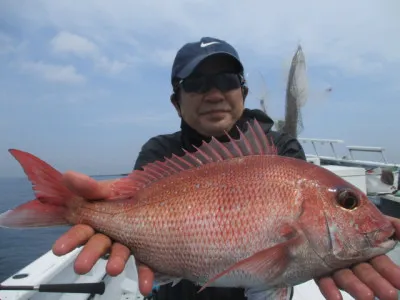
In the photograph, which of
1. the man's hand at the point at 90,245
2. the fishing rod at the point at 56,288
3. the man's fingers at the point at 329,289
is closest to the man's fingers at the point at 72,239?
the man's hand at the point at 90,245

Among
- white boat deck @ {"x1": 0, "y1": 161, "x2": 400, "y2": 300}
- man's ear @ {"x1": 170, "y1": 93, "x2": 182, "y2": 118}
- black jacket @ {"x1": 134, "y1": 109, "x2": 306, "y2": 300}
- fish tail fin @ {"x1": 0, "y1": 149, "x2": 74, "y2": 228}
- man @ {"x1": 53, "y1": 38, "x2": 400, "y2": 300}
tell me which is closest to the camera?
fish tail fin @ {"x1": 0, "y1": 149, "x2": 74, "y2": 228}

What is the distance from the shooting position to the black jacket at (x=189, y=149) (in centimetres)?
255

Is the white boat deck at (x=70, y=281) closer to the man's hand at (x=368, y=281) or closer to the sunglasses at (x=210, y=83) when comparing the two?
the man's hand at (x=368, y=281)

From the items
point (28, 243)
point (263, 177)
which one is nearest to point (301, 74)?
point (263, 177)

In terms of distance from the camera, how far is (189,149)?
10.2 ft

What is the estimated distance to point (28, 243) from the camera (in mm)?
11500

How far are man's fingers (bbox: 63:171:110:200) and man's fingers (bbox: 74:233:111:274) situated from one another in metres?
0.26

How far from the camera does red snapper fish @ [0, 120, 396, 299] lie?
1.77 meters

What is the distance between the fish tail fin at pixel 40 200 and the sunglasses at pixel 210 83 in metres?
1.39

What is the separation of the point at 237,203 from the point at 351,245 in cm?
65

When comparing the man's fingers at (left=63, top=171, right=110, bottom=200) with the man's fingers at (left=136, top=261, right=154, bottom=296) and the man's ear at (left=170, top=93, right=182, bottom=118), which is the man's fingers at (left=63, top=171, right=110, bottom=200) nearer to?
the man's fingers at (left=136, top=261, right=154, bottom=296)

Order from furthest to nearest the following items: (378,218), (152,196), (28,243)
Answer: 1. (28,243)
2. (152,196)
3. (378,218)

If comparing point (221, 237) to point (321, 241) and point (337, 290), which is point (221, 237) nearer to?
point (321, 241)

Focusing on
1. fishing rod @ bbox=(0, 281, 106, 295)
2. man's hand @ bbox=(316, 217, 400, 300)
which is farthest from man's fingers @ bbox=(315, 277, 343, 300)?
fishing rod @ bbox=(0, 281, 106, 295)
